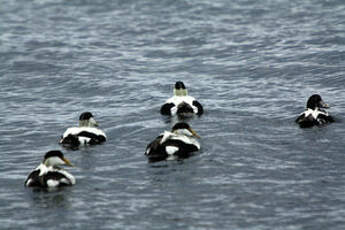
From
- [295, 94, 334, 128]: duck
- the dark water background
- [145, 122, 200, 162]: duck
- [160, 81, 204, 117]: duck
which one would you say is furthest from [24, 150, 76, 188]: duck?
[295, 94, 334, 128]: duck

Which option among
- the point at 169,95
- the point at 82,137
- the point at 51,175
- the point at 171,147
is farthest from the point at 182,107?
the point at 51,175

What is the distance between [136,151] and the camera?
18.3m

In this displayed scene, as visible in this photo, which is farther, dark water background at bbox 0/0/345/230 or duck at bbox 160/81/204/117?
duck at bbox 160/81/204/117

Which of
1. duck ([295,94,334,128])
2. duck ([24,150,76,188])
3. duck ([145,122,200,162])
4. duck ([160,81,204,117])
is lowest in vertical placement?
duck ([24,150,76,188])

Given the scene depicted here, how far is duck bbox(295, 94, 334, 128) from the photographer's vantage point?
19.7 meters

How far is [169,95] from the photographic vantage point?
975 inches

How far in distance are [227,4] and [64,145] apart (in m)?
22.8

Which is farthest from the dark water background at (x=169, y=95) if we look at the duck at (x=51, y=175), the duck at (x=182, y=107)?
the duck at (x=182, y=107)

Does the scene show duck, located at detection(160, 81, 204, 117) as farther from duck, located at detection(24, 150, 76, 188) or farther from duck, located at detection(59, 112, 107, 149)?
duck, located at detection(24, 150, 76, 188)

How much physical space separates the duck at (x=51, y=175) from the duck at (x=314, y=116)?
6297 mm

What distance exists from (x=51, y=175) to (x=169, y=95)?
9334mm

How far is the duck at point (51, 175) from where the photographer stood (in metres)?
15.8

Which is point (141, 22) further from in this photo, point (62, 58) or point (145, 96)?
point (145, 96)

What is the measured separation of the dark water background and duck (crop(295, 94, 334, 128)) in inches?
11.7
